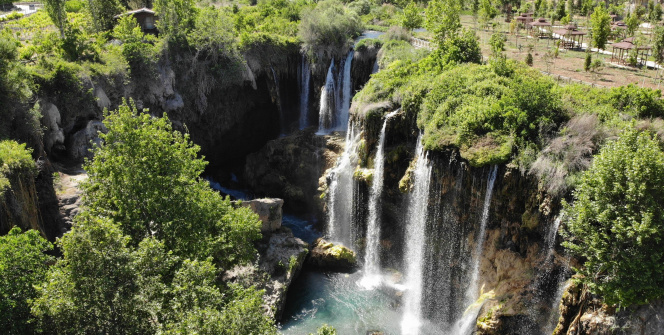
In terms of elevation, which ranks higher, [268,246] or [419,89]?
[419,89]

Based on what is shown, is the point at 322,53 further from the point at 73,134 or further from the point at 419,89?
the point at 73,134

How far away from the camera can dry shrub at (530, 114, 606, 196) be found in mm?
22672

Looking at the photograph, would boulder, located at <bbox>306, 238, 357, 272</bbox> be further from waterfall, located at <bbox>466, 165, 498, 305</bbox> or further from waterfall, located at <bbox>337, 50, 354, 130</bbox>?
waterfall, located at <bbox>337, 50, 354, 130</bbox>

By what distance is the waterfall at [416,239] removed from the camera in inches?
1153

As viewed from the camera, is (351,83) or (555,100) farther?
(351,83)

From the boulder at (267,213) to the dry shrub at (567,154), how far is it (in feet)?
60.2

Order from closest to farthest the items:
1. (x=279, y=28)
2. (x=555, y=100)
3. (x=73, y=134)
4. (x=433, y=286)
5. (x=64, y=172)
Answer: (x=555, y=100) → (x=433, y=286) → (x=64, y=172) → (x=73, y=134) → (x=279, y=28)

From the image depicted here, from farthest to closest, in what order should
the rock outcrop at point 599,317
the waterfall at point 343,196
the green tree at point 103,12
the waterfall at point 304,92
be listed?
the waterfall at point 304,92 → the green tree at point 103,12 → the waterfall at point 343,196 → the rock outcrop at point 599,317

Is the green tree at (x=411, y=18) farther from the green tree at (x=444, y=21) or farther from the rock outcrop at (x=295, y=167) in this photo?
the rock outcrop at (x=295, y=167)

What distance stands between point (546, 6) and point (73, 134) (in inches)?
2540

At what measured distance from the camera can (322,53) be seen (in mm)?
49438

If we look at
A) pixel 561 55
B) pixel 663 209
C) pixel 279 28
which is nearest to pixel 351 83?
pixel 279 28

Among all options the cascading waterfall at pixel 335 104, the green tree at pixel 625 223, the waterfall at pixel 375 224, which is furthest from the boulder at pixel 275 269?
the green tree at pixel 625 223

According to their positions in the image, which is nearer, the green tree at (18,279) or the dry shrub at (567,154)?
the green tree at (18,279)
